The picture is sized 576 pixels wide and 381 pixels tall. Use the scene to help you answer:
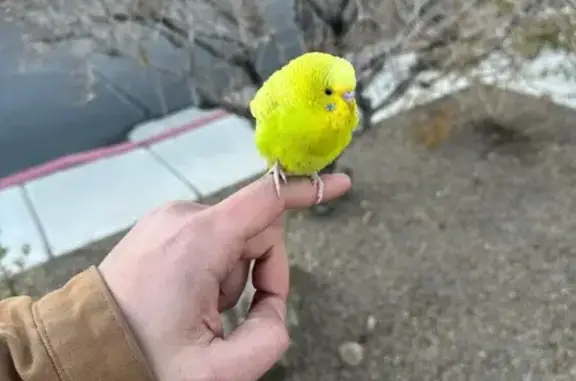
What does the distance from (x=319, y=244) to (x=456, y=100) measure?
547 mm

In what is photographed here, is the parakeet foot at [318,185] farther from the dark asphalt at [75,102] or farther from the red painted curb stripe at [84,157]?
the red painted curb stripe at [84,157]

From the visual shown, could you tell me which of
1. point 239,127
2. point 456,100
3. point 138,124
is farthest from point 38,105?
A: point 456,100

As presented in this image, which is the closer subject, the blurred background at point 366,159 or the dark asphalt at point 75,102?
the blurred background at point 366,159

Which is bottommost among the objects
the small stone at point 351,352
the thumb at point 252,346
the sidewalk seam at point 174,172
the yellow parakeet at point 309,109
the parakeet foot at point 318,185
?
the sidewalk seam at point 174,172

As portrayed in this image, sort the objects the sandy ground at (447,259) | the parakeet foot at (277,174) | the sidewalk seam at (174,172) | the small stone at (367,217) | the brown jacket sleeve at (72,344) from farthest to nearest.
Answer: the sidewalk seam at (174,172), the small stone at (367,217), the sandy ground at (447,259), the parakeet foot at (277,174), the brown jacket sleeve at (72,344)

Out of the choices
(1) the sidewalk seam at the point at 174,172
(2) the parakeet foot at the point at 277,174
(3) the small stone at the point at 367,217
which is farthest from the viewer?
(1) the sidewalk seam at the point at 174,172

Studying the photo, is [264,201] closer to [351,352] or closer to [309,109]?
[309,109]

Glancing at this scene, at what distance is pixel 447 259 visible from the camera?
1216 millimetres

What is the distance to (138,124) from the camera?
1.67 meters

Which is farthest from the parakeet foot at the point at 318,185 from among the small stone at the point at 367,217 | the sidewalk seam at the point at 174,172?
the sidewalk seam at the point at 174,172

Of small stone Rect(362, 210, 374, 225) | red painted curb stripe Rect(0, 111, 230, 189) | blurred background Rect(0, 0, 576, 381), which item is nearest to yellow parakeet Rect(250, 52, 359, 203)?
blurred background Rect(0, 0, 576, 381)

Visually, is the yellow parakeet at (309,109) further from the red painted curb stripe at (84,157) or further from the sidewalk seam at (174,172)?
the red painted curb stripe at (84,157)

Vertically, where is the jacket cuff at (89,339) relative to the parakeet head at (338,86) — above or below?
below

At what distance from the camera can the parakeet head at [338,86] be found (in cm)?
62
